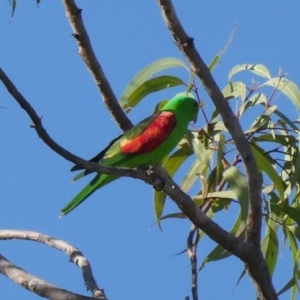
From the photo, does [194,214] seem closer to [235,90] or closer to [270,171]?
[270,171]

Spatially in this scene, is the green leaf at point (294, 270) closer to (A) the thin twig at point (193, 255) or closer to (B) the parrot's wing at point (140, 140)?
(A) the thin twig at point (193, 255)

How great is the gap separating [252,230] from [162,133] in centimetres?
63

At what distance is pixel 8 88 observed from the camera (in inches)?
81.6

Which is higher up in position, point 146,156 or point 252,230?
point 146,156

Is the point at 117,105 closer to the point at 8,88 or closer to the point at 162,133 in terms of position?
the point at 162,133

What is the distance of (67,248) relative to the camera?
8.33ft

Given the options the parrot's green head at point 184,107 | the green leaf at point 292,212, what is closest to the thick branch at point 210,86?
the green leaf at point 292,212

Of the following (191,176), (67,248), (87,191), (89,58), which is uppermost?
(89,58)

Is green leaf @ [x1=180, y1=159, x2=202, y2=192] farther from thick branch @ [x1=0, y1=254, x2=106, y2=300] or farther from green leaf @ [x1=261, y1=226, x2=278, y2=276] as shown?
thick branch @ [x1=0, y1=254, x2=106, y2=300]

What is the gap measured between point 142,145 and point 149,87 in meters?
0.24

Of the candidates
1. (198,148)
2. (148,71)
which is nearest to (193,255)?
(198,148)

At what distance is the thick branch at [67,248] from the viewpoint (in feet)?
7.71

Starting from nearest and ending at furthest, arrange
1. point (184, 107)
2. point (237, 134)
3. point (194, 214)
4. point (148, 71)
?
point (237, 134) < point (194, 214) < point (148, 71) < point (184, 107)

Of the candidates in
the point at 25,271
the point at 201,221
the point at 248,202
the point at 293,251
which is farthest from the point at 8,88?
the point at 293,251
